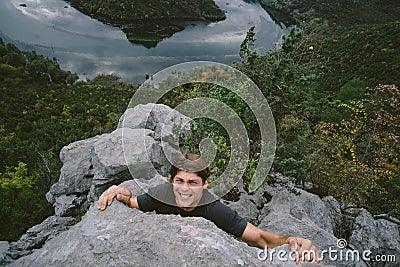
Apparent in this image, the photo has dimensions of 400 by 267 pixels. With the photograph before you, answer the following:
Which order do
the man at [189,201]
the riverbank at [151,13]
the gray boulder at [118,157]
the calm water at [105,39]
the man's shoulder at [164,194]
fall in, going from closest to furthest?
the man at [189,201], the man's shoulder at [164,194], the gray boulder at [118,157], the calm water at [105,39], the riverbank at [151,13]

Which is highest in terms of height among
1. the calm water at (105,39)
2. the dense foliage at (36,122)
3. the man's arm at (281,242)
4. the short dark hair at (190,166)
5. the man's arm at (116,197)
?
the calm water at (105,39)

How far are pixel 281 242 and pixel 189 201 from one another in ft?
3.55

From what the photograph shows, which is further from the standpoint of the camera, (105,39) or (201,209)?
(105,39)

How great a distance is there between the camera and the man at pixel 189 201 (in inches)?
130

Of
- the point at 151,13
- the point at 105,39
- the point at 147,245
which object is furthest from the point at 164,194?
the point at 151,13

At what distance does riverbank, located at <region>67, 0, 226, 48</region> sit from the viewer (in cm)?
9731

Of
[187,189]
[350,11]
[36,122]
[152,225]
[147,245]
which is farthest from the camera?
[350,11]

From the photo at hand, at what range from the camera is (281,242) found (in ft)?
10.1

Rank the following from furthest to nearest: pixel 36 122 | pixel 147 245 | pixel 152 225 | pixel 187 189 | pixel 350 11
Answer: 1. pixel 350 11
2. pixel 36 122
3. pixel 187 189
4. pixel 152 225
5. pixel 147 245

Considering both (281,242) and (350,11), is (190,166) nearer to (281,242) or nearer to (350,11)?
(281,242)

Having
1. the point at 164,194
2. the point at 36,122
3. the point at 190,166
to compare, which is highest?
the point at 190,166

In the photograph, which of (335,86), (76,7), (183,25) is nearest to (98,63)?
(183,25)

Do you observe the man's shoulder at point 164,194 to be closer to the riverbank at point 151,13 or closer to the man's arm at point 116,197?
the man's arm at point 116,197

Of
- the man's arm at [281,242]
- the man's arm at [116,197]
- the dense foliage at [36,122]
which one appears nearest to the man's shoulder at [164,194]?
the man's arm at [116,197]
